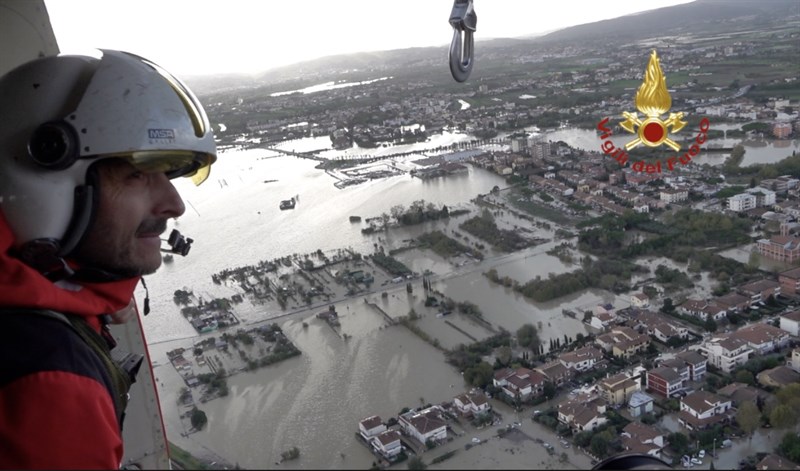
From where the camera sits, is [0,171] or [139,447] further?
[139,447]

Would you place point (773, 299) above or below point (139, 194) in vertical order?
below

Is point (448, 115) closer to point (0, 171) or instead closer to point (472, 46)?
point (472, 46)

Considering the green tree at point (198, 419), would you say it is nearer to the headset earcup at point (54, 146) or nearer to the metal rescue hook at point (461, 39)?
the metal rescue hook at point (461, 39)

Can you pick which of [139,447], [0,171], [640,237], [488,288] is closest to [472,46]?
[139,447]

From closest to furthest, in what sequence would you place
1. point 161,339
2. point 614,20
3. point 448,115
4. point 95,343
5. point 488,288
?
point 95,343, point 161,339, point 488,288, point 448,115, point 614,20

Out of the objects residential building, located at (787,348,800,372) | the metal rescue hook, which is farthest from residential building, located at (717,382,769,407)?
the metal rescue hook

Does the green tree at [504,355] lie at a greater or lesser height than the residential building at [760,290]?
greater

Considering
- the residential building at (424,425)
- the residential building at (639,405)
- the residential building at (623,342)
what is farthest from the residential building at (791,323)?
the residential building at (424,425)
